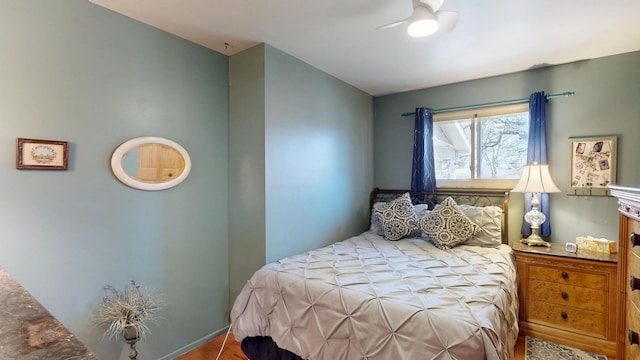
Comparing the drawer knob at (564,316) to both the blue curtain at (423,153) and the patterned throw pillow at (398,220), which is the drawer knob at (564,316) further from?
the blue curtain at (423,153)

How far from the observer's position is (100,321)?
1918 mm

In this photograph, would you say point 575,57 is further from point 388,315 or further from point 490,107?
point 388,315

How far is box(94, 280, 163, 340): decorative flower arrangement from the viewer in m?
1.89

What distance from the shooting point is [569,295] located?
2.43 m

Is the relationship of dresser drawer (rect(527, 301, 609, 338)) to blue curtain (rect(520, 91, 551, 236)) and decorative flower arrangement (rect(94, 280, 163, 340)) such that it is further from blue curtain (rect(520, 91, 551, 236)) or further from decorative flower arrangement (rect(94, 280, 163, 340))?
decorative flower arrangement (rect(94, 280, 163, 340))

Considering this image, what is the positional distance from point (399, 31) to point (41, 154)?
2535 mm

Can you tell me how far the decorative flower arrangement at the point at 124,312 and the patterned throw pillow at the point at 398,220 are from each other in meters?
2.29

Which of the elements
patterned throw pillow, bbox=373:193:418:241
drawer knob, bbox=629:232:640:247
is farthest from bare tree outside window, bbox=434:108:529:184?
drawer knob, bbox=629:232:640:247

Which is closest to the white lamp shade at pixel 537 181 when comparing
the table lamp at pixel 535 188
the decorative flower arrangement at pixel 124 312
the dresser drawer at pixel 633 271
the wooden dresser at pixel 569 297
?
the table lamp at pixel 535 188

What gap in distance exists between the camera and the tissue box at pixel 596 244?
247 cm

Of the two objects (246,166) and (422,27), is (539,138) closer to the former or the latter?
(422,27)

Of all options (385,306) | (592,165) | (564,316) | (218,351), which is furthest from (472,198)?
(218,351)

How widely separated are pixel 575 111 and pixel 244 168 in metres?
3.27

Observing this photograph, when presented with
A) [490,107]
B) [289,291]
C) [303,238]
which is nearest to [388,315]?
[289,291]
